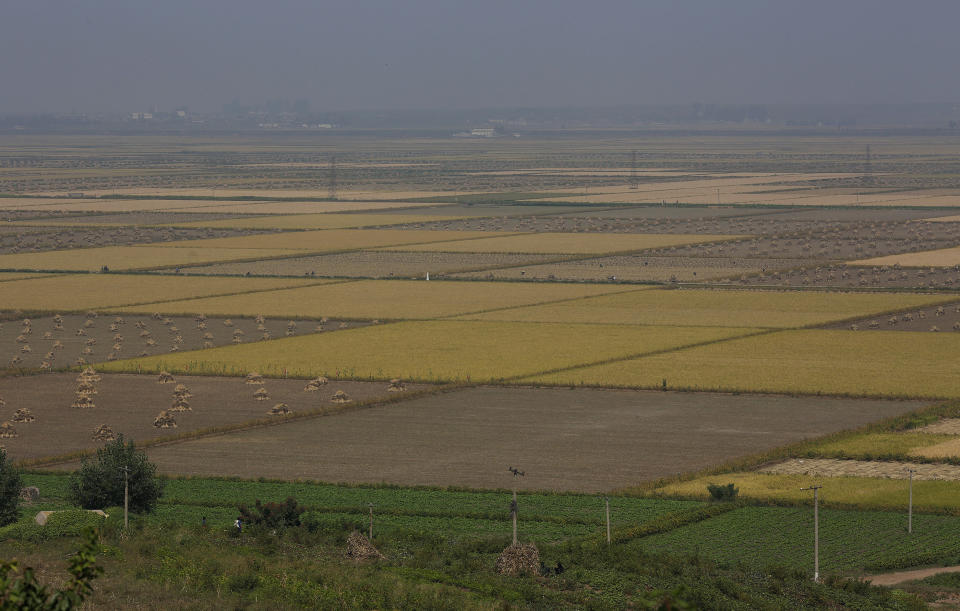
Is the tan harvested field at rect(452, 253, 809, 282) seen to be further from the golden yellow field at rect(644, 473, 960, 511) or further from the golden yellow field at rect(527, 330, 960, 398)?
the golden yellow field at rect(644, 473, 960, 511)

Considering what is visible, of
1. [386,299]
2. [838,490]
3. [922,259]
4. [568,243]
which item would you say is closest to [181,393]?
[838,490]

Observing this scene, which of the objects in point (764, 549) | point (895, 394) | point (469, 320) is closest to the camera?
point (764, 549)

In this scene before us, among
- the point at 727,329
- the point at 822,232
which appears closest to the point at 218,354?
the point at 727,329

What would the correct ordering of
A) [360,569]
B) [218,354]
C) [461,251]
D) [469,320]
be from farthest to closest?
1. [461,251]
2. [469,320]
3. [218,354]
4. [360,569]

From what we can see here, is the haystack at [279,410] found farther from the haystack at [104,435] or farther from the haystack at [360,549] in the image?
the haystack at [360,549]

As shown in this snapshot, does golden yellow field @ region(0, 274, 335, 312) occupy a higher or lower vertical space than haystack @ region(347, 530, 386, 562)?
lower

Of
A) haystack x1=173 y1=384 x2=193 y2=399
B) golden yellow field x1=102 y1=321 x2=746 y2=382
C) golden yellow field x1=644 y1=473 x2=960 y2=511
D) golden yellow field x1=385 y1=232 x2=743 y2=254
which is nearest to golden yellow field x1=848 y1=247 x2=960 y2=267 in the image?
golden yellow field x1=385 y1=232 x2=743 y2=254

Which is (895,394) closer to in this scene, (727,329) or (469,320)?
(727,329)
